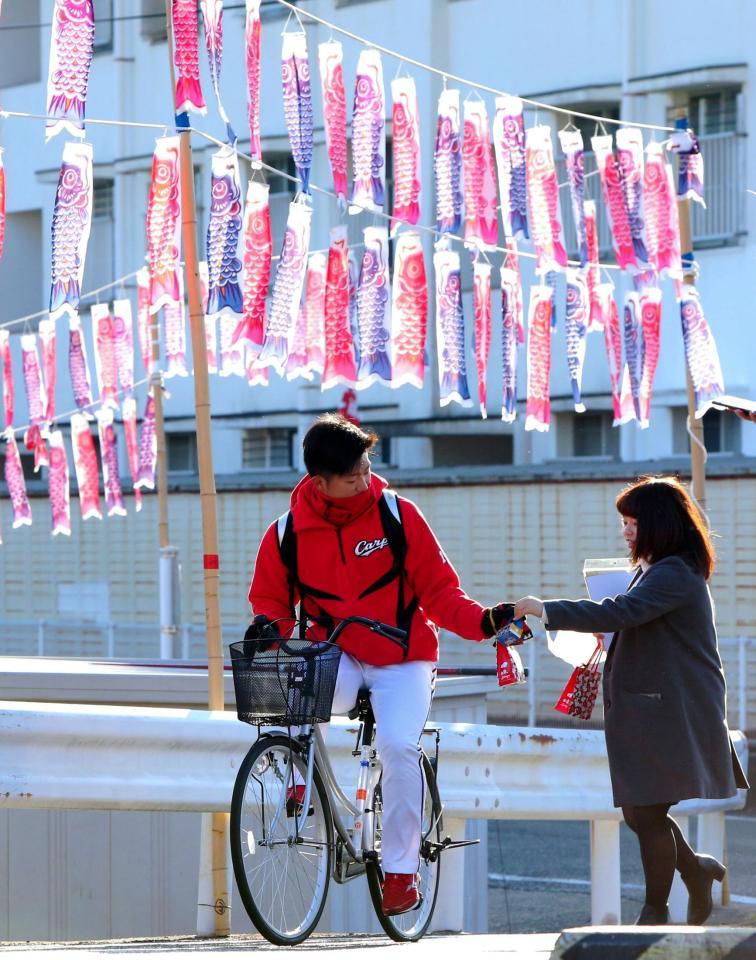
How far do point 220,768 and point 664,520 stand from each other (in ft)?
6.00

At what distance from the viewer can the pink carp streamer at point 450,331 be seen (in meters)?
12.4

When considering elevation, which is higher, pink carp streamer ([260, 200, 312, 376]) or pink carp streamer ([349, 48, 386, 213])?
pink carp streamer ([349, 48, 386, 213])

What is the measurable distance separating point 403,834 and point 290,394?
1932cm

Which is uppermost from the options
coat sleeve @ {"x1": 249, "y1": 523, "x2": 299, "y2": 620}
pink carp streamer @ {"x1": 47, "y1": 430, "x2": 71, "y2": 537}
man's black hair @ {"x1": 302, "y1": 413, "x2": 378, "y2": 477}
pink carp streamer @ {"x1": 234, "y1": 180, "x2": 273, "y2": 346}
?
pink carp streamer @ {"x1": 234, "y1": 180, "x2": 273, "y2": 346}

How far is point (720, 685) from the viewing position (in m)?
6.07

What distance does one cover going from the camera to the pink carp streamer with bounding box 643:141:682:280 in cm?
1223

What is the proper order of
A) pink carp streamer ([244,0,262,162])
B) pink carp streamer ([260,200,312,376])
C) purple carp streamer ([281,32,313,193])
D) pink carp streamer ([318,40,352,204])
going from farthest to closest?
pink carp streamer ([260,200,312,376]) → pink carp streamer ([318,40,352,204]) → purple carp streamer ([281,32,313,193]) → pink carp streamer ([244,0,262,162])

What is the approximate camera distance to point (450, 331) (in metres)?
12.6

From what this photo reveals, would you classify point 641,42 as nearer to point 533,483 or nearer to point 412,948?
point 533,483

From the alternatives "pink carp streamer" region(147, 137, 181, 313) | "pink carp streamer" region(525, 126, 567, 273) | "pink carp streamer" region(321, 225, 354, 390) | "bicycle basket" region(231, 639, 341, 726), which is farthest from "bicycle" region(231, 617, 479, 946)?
"pink carp streamer" region(525, 126, 567, 273)

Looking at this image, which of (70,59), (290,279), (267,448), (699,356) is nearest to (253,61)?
(290,279)

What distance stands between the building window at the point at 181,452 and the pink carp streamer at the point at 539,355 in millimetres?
13181

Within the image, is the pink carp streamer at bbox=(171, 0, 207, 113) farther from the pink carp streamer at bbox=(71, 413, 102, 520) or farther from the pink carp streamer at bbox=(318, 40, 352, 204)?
the pink carp streamer at bbox=(71, 413, 102, 520)

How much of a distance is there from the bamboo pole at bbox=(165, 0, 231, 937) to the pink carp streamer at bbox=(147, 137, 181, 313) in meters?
2.89
